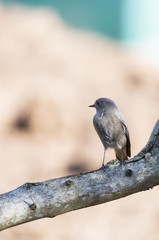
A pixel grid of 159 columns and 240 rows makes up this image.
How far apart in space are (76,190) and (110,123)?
1.11 m

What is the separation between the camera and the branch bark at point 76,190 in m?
2.36

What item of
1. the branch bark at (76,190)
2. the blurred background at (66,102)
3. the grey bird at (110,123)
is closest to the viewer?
the branch bark at (76,190)

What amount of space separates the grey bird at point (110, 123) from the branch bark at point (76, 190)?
2.31 ft

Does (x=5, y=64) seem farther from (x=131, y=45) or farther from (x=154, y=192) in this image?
(x=154, y=192)

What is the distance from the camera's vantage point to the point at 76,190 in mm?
2473

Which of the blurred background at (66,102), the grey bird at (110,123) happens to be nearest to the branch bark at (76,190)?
the grey bird at (110,123)

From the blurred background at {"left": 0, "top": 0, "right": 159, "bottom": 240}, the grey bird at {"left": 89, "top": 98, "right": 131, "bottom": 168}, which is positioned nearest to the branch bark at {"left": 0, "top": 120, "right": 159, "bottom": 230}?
the grey bird at {"left": 89, "top": 98, "right": 131, "bottom": 168}

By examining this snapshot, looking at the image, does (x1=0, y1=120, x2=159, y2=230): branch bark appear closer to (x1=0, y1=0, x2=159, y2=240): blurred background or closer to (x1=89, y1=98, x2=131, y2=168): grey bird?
(x1=89, y1=98, x2=131, y2=168): grey bird

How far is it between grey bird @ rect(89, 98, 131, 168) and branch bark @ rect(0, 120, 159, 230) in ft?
2.31

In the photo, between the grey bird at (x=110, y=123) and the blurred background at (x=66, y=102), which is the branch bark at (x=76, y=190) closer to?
the grey bird at (x=110, y=123)

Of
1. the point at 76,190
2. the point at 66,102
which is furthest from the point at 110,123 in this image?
the point at 66,102

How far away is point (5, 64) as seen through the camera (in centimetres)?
1148

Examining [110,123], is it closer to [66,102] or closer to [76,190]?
[76,190]

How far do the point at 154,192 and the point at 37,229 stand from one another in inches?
92.4
